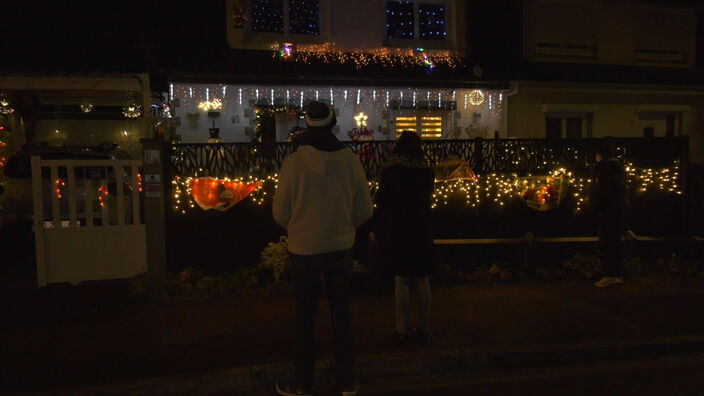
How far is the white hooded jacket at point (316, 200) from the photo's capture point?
3902 millimetres

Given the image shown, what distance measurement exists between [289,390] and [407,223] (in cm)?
171

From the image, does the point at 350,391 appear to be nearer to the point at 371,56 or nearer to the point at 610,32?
the point at 371,56

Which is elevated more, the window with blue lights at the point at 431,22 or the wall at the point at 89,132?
the window with blue lights at the point at 431,22

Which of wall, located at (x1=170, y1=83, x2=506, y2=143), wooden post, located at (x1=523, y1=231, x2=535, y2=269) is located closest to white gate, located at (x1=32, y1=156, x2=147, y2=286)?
wall, located at (x1=170, y1=83, x2=506, y2=143)

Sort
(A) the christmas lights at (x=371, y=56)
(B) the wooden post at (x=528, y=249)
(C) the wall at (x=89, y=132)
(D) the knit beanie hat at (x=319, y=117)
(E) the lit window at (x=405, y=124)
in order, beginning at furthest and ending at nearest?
(C) the wall at (x=89, y=132) → (E) the lit window at (x=405, y=124) → (A) the christmas lights at (x=371, y=56) → (B) the wooden post at (x=528, y=249) → (D) the knit beanie hat at (x=319, y=117)

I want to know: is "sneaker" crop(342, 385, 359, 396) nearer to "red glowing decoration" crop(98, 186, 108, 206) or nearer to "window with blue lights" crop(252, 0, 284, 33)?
"red glowing decoration" crop(98, 186, 108, 206)

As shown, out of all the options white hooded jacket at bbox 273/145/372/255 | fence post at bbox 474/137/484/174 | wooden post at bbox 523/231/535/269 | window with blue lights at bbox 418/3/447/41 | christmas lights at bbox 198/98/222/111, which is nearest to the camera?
white hooded jacket at bbox 273/145/372/255

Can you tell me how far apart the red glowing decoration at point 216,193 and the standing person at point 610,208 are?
4586 millimetres

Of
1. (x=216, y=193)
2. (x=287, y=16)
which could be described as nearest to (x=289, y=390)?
(x=216, y=193)

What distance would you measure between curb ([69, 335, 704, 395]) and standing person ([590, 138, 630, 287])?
1969mm

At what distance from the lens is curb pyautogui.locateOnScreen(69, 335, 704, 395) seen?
4.42 m

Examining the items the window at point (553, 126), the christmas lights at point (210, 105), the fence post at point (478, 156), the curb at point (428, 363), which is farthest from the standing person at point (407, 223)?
the window at point (553, 126)

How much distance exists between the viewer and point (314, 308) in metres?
4.03

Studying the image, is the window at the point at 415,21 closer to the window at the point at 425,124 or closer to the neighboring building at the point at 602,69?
the neighboring building at the point at 602,69
